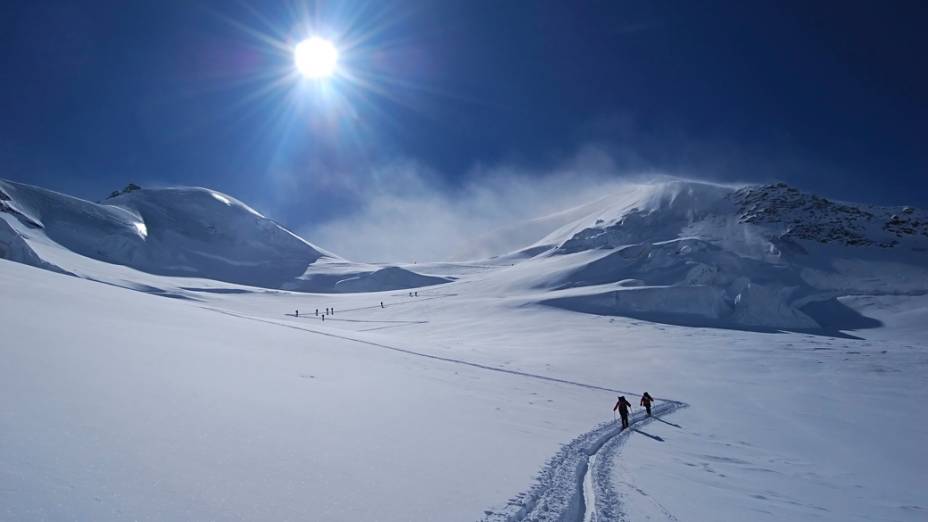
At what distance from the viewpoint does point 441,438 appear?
9562mm

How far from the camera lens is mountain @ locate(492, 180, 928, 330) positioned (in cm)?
6034

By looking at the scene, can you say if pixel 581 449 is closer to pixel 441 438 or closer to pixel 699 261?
pixel 441 438

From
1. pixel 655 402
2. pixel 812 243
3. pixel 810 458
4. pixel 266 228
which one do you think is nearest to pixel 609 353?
pixel 655 402

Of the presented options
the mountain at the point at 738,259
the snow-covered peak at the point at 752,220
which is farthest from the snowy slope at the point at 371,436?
the snow-covered peak at the point at 752,220

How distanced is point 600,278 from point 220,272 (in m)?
100

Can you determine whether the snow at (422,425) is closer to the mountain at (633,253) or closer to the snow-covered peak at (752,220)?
the mountain at (633,253)

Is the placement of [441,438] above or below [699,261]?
below

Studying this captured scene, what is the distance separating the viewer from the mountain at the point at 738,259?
60.3 meters

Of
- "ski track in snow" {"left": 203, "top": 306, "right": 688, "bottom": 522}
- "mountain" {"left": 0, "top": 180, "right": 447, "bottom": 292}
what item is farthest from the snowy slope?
"mountain" {"left": 0, "top": 180, "right": 447, "bottom": 292}

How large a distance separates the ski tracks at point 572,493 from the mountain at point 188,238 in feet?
343

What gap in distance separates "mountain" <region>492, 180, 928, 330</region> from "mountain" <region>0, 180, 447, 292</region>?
162 feet

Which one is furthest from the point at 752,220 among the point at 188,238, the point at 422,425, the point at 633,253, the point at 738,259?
the point at 188,238

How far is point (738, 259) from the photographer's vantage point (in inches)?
3162

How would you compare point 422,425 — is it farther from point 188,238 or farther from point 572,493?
point 188,238
